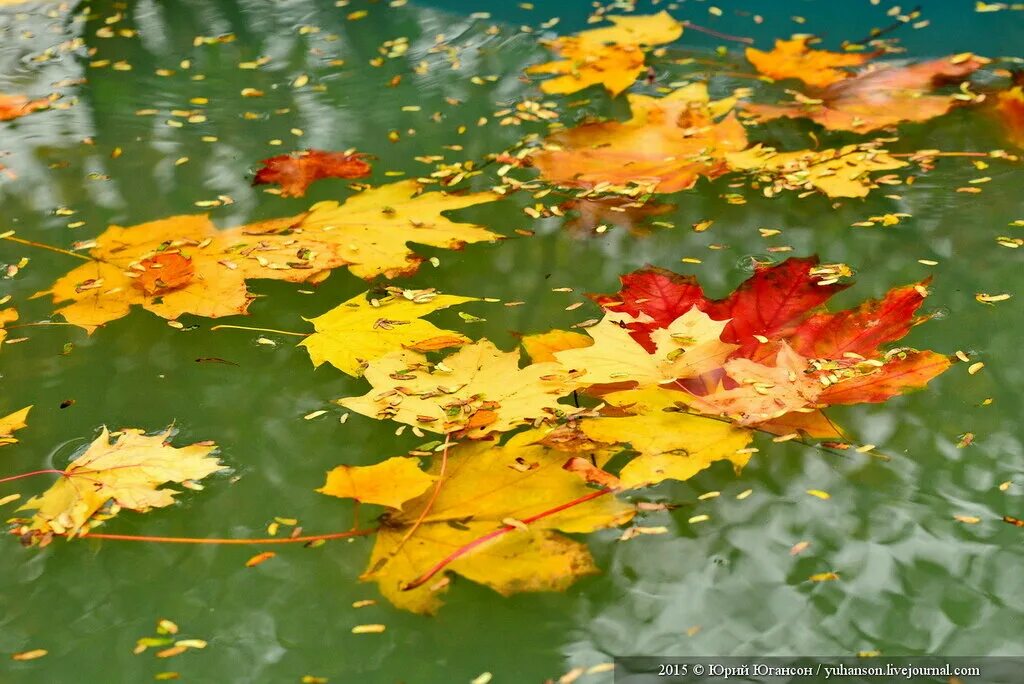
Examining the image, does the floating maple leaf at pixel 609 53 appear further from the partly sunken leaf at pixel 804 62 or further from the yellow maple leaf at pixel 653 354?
the yellow maple leaf at pixel 653 354

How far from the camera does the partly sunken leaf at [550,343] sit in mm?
805

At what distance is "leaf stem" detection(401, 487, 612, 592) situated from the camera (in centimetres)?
62

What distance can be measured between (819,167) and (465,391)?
536mm

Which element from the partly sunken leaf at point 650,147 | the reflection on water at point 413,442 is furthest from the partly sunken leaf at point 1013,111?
the partly sunken leaf at point 650,147

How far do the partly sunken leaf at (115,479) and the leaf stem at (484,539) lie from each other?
20 cm

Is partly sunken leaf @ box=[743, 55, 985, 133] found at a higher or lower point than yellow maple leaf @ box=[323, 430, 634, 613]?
higher

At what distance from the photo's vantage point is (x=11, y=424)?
2.56 ft

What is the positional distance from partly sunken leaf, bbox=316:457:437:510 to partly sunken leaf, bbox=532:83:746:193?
48 cm

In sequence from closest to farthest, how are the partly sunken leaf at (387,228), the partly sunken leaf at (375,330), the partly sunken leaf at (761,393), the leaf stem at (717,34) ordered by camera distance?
the partly sunken leaf at (761,393)
the partly sunken leaf at (375,330)
the partly sunken leaf at (387,228)
the leaf stem at (717,34)

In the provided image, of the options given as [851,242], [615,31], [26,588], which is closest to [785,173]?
[851,242]

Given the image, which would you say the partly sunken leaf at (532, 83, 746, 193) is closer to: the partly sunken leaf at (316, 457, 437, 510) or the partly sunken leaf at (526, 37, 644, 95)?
the partly sunken leaf at (526, 37, 644, 95)

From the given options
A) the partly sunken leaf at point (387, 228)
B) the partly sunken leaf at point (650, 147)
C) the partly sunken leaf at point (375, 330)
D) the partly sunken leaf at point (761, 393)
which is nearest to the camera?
the partly sunken leaf at point (761, 393)

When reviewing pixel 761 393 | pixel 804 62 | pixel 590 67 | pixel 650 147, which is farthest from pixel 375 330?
pixel 804 62

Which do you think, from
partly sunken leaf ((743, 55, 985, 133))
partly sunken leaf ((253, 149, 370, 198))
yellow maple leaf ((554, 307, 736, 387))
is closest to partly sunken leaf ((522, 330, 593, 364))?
yellow maple leaf ((554, 307, 736, 387))
